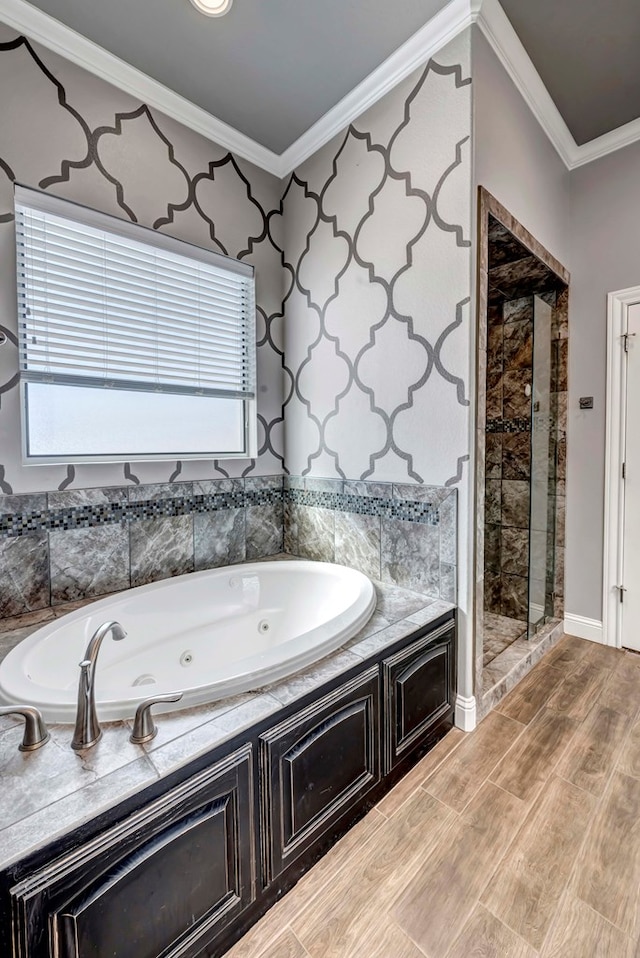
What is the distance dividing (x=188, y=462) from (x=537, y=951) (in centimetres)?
211

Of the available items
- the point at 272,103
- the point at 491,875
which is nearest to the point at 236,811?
the point at 491,875

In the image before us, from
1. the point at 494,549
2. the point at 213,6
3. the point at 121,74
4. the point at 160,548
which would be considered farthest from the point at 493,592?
the point at 121,74

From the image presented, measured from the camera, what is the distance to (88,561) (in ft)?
6.13

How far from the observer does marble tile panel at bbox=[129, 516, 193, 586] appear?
2.01 metres

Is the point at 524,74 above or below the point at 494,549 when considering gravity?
above

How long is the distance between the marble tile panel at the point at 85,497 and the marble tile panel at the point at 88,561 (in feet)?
0.36

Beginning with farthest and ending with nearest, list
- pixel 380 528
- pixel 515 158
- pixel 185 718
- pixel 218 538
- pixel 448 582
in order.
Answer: pixel 218 538, pixel 380 528, pixel 515 158, pixel 448 582, pixel 185 718

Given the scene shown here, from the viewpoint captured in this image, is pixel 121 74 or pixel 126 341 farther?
pixel 126 341

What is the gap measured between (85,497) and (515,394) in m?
2.56

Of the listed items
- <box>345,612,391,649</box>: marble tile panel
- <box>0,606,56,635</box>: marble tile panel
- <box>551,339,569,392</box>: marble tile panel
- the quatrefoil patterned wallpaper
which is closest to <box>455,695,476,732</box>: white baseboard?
<box>345,612,391,649</box>: marble tile panel

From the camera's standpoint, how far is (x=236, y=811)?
1001 millimetres

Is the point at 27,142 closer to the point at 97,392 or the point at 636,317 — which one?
the point at 97,392

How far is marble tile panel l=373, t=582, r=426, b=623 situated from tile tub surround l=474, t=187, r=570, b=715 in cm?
26

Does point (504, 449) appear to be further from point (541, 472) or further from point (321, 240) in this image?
point (321, 240)
